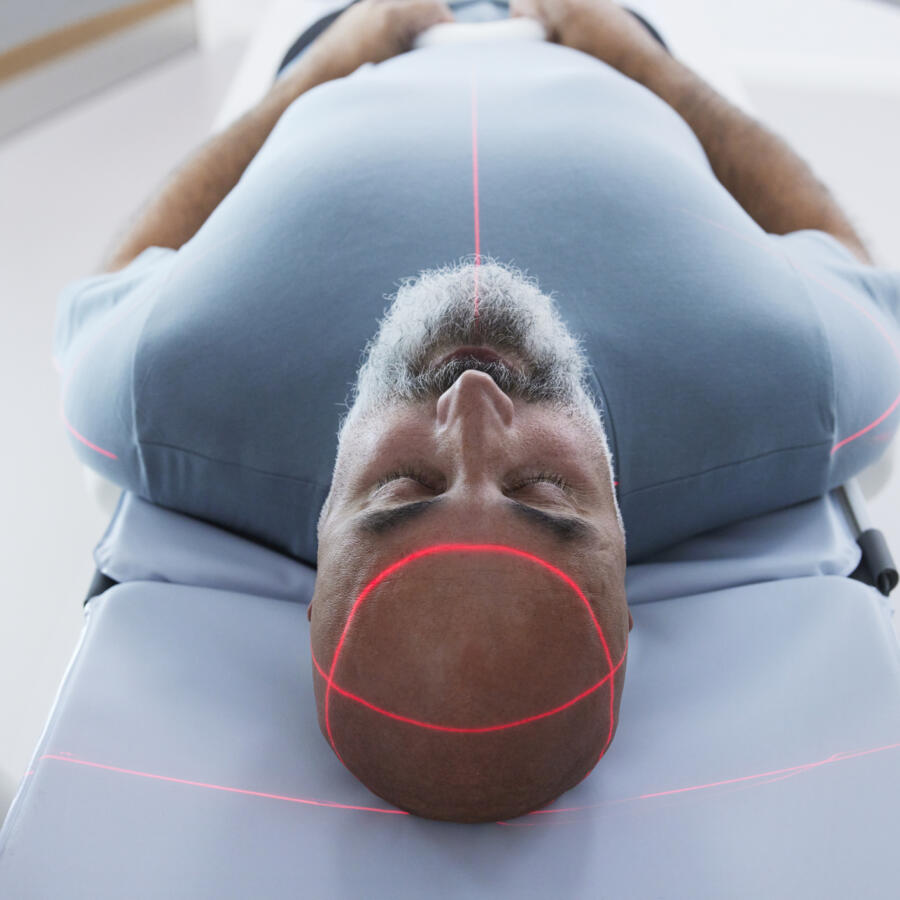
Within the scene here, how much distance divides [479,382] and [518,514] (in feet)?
0.42

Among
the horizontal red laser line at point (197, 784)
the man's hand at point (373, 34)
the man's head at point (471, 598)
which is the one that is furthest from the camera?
the man's hand at point (373, 34)

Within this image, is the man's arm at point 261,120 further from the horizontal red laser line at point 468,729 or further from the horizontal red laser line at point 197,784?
the horizontal red laser line at point 468,729

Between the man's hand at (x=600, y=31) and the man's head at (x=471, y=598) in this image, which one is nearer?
the man's head at (x=471, y=598)

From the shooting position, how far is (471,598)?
2.05ft

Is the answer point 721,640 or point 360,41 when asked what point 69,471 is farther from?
point 721,640

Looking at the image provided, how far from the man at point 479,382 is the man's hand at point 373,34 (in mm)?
276

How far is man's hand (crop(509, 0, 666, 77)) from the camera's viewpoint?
60.9 inches

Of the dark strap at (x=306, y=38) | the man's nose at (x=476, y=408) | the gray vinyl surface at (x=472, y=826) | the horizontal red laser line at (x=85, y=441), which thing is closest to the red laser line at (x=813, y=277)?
the gray vinyl surface at (x=472, y=826)

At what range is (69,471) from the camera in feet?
5.13

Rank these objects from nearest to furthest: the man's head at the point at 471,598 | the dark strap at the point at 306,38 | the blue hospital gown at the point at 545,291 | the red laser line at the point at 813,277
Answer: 1. the man's head at the point at 471,598
2. the blue hospital gown at the point at 545,291
3. the red laser line at the point at 813,277
4. the dark strap at the point at 306,38

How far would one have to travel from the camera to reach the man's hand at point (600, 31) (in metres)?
1.55

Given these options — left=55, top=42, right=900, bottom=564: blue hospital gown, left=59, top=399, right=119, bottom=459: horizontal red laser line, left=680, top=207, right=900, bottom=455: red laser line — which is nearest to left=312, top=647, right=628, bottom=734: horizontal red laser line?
left=55, top=42, right=900, bottom=564: blue hospital gown

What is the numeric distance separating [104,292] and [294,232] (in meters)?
0.28

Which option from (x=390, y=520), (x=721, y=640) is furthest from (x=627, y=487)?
(x=390, y=520)
